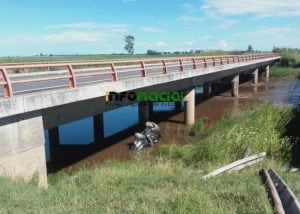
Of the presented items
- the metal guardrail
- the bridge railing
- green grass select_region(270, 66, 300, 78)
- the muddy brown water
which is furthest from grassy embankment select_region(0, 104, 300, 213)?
green grass select_region(270, 66, 300, 78)

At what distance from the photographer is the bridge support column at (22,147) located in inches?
376

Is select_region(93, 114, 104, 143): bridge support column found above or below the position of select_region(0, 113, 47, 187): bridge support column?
below

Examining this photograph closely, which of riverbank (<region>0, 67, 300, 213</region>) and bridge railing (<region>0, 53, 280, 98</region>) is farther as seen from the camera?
bridge railing (<region>0, 53, 280, 98</region>)

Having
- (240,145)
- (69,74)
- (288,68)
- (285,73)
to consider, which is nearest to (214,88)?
(285,73)

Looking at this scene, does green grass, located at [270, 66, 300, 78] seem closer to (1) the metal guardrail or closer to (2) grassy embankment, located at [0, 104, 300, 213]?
(2) grassy embankment, located at [0, 104, 300, 213]

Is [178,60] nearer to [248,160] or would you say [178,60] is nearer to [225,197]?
[248,160]

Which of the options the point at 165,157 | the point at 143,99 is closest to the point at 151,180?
the point at 165,157

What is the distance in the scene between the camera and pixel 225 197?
801 centimetres

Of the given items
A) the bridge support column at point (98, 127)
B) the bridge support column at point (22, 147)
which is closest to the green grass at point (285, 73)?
the bridge support column at point (98, 127)

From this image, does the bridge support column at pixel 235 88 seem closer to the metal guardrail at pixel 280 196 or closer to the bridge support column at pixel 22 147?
the metal guardrail at pixel 280 196

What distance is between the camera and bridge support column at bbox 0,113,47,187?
376 inches

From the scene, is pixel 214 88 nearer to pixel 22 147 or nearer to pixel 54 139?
pixel 54 139

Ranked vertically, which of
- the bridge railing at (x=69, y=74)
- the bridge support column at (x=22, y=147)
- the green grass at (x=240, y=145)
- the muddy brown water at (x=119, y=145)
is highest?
the bridge railing at (x=69, y=74)

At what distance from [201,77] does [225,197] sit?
68.0 feet
